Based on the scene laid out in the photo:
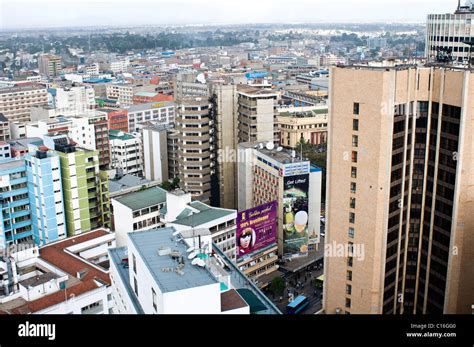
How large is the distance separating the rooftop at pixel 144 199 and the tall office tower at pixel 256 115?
271 cm

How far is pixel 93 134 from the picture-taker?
39.6 ft

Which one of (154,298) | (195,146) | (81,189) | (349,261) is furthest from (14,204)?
(154,298)

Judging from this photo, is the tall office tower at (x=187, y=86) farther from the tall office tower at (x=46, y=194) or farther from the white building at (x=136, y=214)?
the white building at (x=136, y=214)

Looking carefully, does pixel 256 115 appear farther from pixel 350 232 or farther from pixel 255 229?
pixel 350 232

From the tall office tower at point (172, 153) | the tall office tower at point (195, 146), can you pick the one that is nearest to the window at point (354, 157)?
the tall office tower at point (195, 146)

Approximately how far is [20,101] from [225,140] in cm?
937

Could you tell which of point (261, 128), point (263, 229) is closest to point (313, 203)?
point (263, 229)

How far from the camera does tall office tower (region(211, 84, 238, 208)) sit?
396 inches

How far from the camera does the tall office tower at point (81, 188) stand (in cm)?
770

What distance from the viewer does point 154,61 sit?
103ft

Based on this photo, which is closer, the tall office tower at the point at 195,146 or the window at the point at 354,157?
the window at the point at 354,157

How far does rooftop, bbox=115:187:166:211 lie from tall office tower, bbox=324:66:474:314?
10.2 feet

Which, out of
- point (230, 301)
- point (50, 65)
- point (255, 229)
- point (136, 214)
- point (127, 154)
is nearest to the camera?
point (230, 301)
